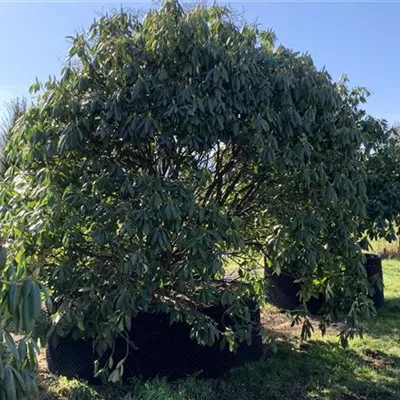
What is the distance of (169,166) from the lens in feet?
11.1

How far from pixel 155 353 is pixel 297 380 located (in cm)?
124

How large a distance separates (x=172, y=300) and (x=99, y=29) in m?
2.01

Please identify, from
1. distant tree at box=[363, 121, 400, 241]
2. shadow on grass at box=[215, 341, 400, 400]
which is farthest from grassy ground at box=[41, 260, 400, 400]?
distant tree at box=[363, 121, 400, 241]

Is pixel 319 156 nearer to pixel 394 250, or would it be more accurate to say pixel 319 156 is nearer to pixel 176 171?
pixel 176 171

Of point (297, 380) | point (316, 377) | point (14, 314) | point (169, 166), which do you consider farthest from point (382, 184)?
point (14, 314)

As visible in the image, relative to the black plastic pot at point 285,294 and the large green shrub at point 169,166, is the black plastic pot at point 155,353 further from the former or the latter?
the black plastic pot at point 285,294

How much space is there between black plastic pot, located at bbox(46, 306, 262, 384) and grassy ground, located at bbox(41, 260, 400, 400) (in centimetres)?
10

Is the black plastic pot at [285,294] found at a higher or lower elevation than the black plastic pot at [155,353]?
higher

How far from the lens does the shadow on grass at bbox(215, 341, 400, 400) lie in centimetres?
373

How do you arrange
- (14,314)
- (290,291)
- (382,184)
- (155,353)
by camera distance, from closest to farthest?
(14,314) < (155,353) < (382,184) < (290,291)

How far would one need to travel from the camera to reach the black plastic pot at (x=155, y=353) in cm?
368

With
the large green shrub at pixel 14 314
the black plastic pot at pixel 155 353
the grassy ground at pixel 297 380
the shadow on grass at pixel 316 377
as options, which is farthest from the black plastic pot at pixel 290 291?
the large green shrub at pixel 14 314

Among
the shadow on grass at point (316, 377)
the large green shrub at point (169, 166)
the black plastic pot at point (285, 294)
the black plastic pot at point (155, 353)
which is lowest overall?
the shadow on grass at point (316, 377)

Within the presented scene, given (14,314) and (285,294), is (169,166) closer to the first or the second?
(14,314)
